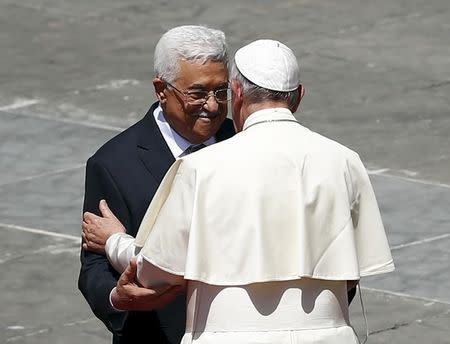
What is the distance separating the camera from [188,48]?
5.34m

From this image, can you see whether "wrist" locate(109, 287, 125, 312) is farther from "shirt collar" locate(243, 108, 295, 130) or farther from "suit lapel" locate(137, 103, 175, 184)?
"shirt collar" locate(243, 108, 295, 130)

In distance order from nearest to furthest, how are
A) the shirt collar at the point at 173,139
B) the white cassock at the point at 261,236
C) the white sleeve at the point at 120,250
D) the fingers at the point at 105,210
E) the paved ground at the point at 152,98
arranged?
the white cassock at the point at 261,236, the white sleeve at the point at 120,250, the fingers at the point at 105,210, the shirt collar at the point at 173,139, the paved ground at the point at 152,98

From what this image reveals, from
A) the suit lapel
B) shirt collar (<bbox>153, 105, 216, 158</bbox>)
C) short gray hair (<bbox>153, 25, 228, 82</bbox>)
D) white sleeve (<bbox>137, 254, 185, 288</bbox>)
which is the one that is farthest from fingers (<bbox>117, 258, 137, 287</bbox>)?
short gray hair (<bbox>153, 25, 228, 82</bbox>)

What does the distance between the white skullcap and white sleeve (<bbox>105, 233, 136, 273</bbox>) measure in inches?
27.4

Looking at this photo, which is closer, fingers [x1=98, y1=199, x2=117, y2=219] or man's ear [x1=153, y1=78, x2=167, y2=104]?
fingers [x1=98, y1=199, x2=117, y2=219]

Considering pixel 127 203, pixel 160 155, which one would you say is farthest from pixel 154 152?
pixel 127 203

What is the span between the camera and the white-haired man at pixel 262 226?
475 centimetres

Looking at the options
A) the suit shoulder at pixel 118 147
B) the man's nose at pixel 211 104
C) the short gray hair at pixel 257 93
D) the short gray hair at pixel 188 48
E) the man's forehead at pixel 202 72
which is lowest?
the suit shoulder at pixel 118 147

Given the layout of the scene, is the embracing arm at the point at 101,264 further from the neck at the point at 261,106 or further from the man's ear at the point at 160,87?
the neck at the point at 261,106

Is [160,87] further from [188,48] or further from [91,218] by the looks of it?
[91,218]

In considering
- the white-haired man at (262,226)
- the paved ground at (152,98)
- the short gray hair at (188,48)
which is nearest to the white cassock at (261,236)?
the white-haired man at (262,226)

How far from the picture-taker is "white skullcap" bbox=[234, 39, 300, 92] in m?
4.82

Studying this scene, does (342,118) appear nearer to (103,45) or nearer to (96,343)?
(103,45)

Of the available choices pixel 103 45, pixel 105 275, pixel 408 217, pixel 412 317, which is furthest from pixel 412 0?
pixel 105 275
